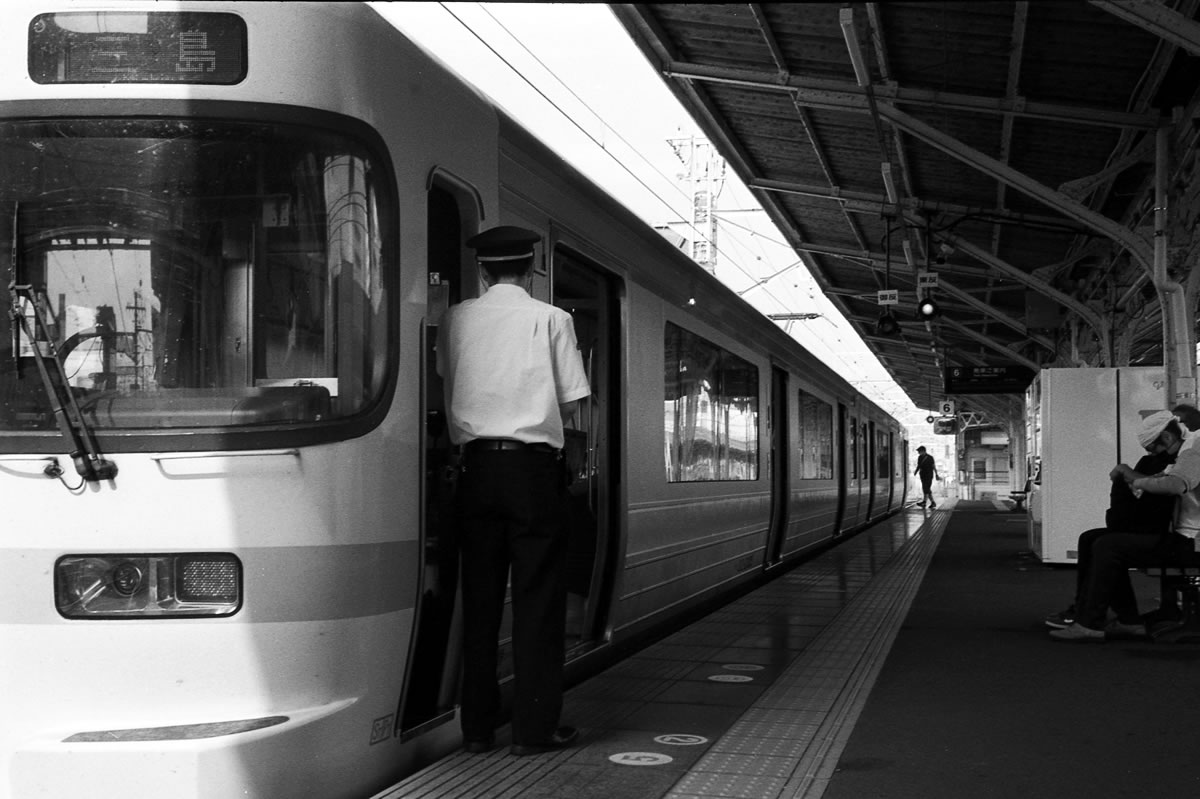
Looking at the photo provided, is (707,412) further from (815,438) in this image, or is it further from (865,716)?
(815,438)

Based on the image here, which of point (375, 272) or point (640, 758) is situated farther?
point (640, 758)

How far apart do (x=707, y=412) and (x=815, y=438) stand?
630 centimetres

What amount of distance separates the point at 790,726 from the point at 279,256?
2678 millimetres

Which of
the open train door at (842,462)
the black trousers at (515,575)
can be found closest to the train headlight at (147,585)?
the black trousers at (515,575)

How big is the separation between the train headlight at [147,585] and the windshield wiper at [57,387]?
242 mm

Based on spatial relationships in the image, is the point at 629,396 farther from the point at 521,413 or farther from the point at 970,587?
the point at 970,587

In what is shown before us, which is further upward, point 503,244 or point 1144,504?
point 503,244

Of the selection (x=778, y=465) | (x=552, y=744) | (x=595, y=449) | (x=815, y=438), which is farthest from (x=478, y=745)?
(x=815, y=438)

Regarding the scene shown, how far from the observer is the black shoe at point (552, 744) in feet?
13.6

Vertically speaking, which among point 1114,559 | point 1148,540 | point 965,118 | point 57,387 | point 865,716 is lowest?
point 865,716

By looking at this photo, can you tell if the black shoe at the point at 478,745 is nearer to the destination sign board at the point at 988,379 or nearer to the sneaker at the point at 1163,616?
the sneaker at the point at 1163,616

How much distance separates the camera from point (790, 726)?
4789 millimetres

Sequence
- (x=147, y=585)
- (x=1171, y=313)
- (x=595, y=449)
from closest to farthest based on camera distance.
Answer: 1. (x=147, y=585)
2. (x=595, y=449)
3. (x=1171, y=313)

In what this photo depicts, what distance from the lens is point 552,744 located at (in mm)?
4195
